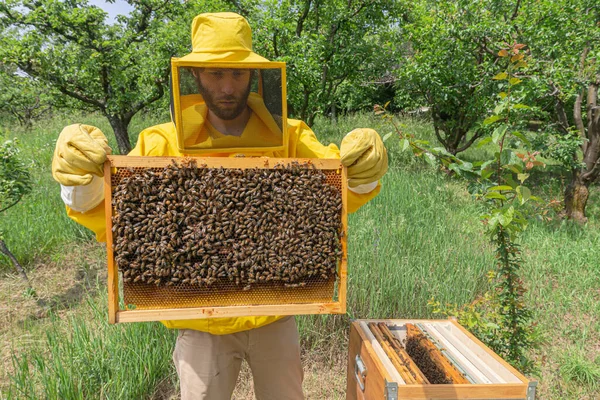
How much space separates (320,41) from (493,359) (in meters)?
8.03

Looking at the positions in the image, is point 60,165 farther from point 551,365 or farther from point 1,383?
point 551,365

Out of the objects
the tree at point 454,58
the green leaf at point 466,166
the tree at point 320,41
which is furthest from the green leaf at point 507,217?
the tree at point 320,41

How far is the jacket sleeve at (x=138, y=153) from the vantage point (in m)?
1.92

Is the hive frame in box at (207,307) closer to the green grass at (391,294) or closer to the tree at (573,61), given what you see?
the green grass at (391,294)

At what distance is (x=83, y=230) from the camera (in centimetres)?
589

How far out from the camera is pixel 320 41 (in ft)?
28.5

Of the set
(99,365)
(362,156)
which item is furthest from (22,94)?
(362,156)

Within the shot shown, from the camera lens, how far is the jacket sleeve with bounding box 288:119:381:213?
2262 mm

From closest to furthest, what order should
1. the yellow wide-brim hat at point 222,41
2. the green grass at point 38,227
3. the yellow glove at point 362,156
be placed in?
the yellow glove at point 362,156 → the yellow wide-brim hat at point 222,41 → the green grass at point 38,227

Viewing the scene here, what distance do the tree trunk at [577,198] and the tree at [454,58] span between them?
2.31 metres

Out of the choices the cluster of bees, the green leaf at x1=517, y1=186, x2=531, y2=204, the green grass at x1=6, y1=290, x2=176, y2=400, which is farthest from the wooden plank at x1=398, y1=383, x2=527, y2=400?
the green grass at x1=6, y1=290, x2=176, y2=400

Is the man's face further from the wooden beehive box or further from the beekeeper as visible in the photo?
the wooden beehive box

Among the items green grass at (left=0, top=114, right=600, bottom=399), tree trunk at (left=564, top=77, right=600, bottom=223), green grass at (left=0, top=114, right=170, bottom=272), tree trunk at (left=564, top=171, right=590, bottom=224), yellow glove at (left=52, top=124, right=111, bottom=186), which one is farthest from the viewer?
tree trunk at (left=564, top=171, right=590, bottom=224)

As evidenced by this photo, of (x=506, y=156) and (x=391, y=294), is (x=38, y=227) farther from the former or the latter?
(x=506, y=156)
